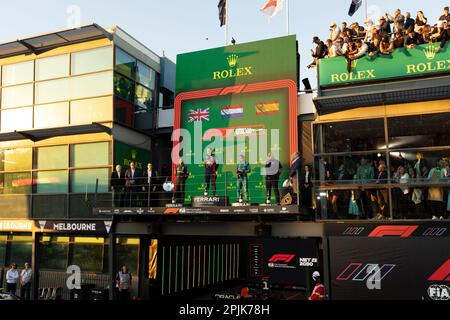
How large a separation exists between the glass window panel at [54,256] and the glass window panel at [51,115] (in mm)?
5386

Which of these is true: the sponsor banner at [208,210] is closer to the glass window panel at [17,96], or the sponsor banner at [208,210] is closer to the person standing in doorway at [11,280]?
the person standing in doorway at [11,280]

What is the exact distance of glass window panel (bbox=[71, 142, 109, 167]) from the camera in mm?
18172

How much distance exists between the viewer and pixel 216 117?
58.5ft

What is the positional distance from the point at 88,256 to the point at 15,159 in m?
5.91

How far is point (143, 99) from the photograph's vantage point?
2027cm

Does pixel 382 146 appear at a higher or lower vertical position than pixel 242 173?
higher

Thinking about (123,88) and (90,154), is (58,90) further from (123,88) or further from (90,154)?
(90,154)

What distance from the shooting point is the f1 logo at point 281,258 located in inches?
782

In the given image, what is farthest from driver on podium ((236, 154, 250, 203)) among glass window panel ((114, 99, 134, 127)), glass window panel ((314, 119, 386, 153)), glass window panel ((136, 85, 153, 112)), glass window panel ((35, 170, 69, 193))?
glass window panel ((35, 170, 69, 193))

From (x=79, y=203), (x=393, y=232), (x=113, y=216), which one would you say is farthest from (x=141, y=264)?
(x=393, y=232)

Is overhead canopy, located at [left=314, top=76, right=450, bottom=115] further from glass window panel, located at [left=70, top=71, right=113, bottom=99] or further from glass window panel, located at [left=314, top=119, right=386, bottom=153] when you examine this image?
glass window panel, located at [left=70, top=71, right=113, bottom=99]

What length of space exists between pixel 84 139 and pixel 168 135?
3.93 meters

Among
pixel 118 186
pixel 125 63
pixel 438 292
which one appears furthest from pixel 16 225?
pixel 438 292

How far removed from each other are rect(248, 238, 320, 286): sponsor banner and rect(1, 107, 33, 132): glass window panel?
39.8ft
